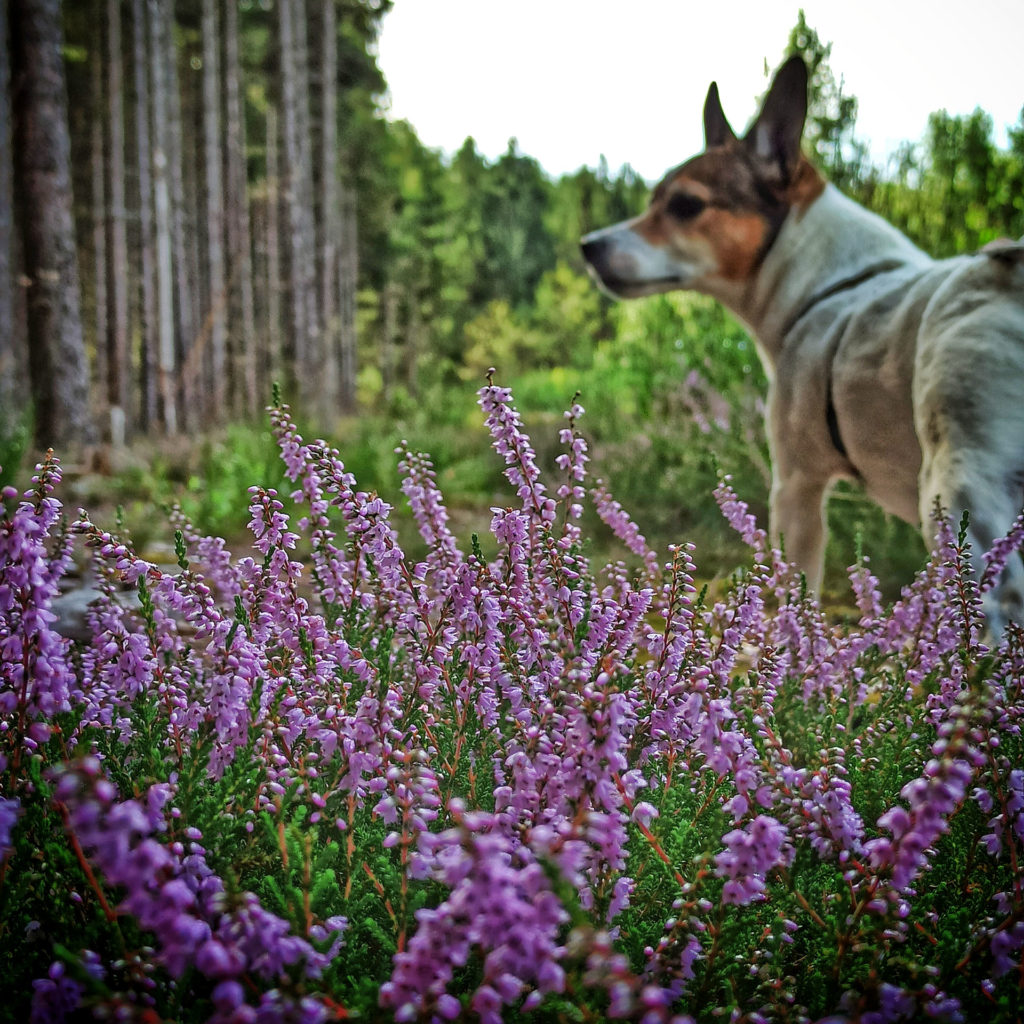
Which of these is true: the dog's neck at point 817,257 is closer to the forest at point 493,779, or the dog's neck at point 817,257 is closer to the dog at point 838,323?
the dog at point 838,323

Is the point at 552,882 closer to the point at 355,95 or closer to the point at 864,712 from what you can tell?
the point at 864,712

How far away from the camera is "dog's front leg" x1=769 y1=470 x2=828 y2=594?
11.4 feet

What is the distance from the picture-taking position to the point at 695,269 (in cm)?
404

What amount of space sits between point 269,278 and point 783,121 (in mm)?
15787

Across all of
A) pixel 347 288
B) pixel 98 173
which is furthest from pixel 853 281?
pixel 347 288

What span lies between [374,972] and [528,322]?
148ft

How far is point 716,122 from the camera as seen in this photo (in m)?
3.84

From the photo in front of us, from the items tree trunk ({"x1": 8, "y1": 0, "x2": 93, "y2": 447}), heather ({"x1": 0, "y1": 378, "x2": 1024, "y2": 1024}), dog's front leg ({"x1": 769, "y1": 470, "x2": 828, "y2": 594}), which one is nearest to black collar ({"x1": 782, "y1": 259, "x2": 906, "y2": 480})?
dog's front leg ({"x1": 769, "y1": 470, "x2": 828, "y2": 594})

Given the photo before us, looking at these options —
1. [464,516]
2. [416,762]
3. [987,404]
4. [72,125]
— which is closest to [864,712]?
[987,404]

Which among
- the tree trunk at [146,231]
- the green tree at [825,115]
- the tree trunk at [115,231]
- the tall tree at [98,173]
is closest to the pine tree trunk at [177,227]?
the tree trunk at [146,231]

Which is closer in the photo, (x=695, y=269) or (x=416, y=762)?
(x=416, y=762)

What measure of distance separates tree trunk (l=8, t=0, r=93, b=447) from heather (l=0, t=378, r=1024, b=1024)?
8595 millimetres

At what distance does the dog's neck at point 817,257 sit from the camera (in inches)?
143

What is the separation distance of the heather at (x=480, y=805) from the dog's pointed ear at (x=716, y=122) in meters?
2.35
